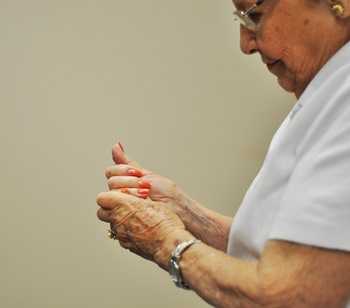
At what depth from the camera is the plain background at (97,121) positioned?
1658 mm

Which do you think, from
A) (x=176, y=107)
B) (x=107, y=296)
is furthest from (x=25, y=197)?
(x=176, y=107)

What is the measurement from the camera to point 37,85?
1.67 m

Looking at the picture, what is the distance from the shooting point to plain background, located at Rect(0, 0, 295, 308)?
1658 millimetres

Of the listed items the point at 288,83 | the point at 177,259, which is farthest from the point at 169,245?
the point at 288,83

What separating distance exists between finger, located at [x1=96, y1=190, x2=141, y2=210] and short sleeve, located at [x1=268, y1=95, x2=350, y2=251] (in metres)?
0.28

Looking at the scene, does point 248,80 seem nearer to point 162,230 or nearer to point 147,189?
point 147,189

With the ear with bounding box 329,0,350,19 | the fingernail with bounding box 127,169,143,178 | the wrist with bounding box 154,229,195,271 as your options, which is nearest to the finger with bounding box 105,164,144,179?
the fingernail with bounding box 127,169,143,178

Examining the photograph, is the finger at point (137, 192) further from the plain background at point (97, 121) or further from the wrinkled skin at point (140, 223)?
the plain background at point (97, 121)

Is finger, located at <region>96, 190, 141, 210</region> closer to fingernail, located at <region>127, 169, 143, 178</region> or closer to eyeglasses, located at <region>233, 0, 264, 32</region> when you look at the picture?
fingernail, located at <region>127, 169, 143, 178</region>

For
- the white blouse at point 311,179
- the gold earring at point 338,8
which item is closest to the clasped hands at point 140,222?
the white blouse at point 311,179

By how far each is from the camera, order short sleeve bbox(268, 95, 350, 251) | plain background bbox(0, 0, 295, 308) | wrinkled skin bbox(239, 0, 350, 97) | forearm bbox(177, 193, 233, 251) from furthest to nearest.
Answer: plain background bbox(0, 0, 295, 308) → forearm bbox(177, 193, 233, 251) → wrinkled skin bbox(239, 0, 350, 97) → short sleeve bbox(268, 95, 350, 251)

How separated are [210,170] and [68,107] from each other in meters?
0.51

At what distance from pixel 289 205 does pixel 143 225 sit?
0.27 m

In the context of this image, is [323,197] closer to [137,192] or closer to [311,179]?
[311,179]
